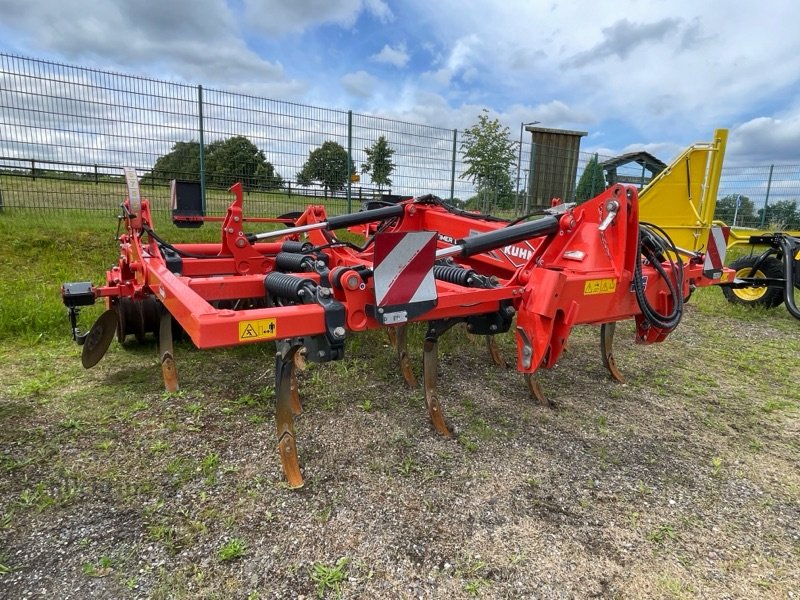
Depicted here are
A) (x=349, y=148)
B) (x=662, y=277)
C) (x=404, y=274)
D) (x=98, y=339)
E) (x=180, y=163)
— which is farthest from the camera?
(x=349, y=148)

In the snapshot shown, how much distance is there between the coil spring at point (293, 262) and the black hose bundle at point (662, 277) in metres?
1.90

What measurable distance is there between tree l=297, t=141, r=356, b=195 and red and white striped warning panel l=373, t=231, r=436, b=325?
6276 millimetres

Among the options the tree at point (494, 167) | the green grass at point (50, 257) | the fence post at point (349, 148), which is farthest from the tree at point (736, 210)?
the green grass at point (50, 257)

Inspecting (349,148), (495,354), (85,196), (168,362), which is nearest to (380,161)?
(349,148)

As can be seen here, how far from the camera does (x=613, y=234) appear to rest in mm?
2771

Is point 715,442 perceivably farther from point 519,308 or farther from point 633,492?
point 519,308

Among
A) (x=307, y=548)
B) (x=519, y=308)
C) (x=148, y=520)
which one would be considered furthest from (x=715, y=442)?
(x=148, y=520)

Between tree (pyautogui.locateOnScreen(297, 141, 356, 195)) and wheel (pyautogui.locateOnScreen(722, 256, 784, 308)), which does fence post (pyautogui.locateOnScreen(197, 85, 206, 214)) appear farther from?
wheel (pyautogui.locateOnScreen(722, 256, 784, 308))

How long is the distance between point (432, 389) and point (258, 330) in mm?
1335

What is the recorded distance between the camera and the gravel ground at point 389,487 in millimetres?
1847

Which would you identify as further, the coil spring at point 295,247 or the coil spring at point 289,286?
the coil spring at point 295,247

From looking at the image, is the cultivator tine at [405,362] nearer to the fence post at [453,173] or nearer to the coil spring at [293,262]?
the coil spring at [293,262]

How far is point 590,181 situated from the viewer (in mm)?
12492

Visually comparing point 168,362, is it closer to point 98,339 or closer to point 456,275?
point 98,339
